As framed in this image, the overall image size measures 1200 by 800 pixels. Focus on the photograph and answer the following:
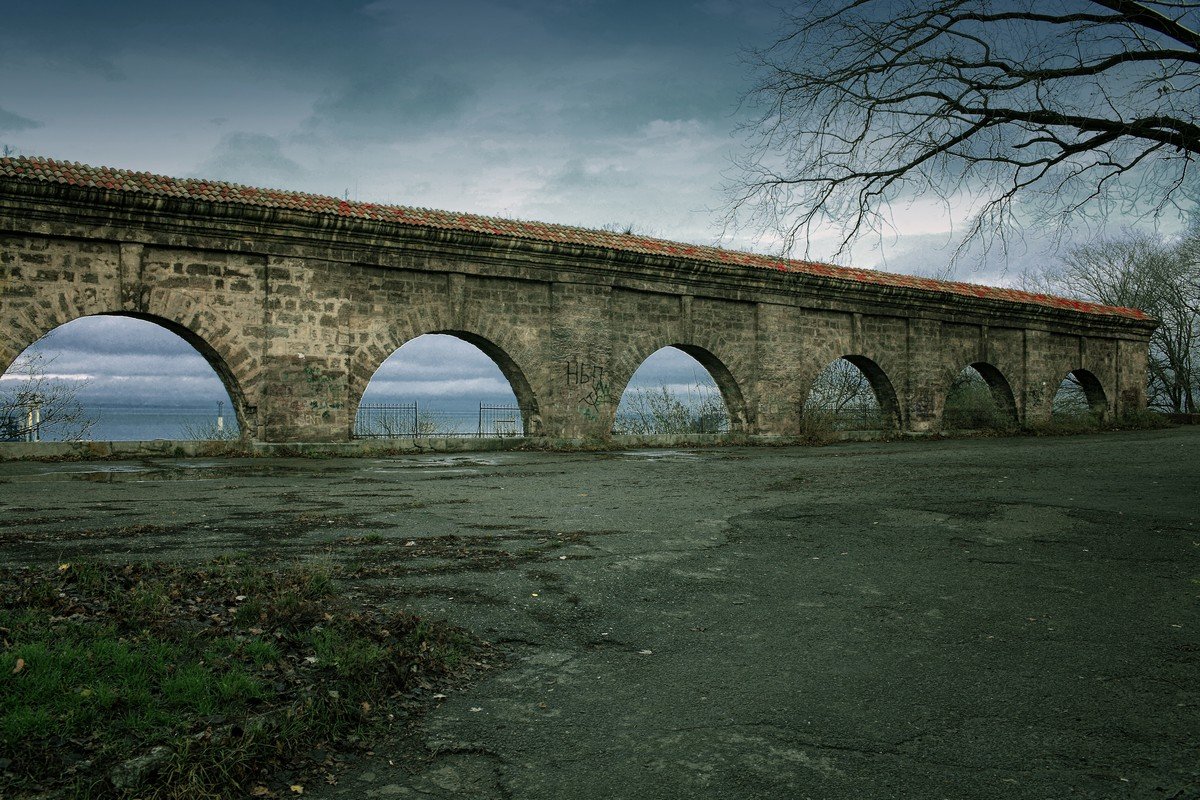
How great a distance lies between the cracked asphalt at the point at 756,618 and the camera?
110 inches

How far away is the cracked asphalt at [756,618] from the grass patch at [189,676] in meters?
0.26

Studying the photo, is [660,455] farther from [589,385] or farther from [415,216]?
[415,216]

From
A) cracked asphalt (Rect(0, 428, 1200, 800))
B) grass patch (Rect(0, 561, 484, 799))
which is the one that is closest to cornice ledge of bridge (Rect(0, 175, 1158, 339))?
cracked asphalt (Rect(0, 428, 1200, 800))

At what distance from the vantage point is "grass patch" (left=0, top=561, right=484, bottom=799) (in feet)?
8.34

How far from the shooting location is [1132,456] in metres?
13.9

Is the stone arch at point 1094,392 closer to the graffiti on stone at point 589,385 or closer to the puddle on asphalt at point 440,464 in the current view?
the graffiti on stone at point 589,385

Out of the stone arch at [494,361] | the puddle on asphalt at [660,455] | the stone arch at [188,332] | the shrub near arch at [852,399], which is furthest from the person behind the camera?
the shrub near arch at [852,399]

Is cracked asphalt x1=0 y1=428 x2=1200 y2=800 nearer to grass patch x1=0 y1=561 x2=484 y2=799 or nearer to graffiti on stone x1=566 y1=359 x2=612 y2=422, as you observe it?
grass patch x1=0 y1=561 x2=484 y2=799

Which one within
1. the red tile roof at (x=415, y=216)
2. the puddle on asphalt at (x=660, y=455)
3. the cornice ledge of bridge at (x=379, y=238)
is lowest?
the puddle on asphalt at (x=660, y=455)

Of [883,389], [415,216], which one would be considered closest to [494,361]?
[415,216]

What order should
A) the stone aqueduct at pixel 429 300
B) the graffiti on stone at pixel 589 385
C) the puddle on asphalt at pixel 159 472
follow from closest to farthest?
the puddle on asphalt at pixel 159 472
the stone aqueduct at pixel 429 300
the graffiti on stone at pixel 589 385

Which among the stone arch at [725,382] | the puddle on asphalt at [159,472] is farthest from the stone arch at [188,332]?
the stone arch at [725,382]

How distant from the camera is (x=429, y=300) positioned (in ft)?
52.3

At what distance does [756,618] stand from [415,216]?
13.5 metres
